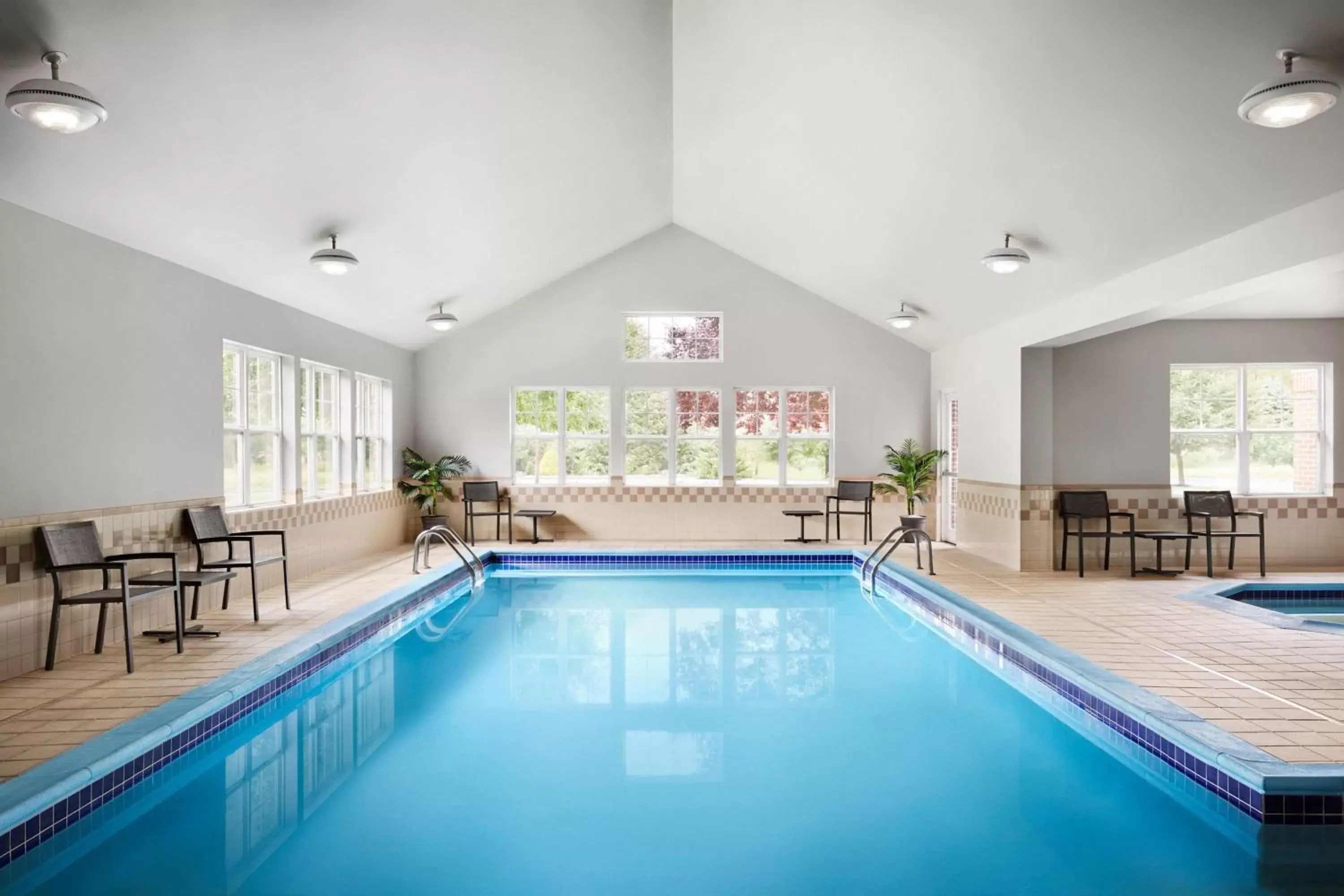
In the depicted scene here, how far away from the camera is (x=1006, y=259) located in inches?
235

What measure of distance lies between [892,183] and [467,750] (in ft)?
16.6

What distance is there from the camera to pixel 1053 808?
322cm

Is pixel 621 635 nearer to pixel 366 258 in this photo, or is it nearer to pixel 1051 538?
pixel 366 258

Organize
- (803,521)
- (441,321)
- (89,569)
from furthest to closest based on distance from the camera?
→ (803,521) → (441,321) → (89,569)

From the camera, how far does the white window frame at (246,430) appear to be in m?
6.73

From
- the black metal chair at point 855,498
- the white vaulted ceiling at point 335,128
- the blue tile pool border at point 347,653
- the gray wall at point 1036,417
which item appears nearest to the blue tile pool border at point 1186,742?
the blue tile pool border at point 347,653

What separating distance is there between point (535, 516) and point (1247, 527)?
7440 millimetres

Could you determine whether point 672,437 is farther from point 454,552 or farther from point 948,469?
point 948,469

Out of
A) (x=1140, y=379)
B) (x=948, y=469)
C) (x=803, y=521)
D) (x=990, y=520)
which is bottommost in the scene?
(x=803, y=521)

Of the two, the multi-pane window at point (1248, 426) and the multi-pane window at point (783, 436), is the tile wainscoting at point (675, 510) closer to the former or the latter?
the multi-pane window at point (783, 436)

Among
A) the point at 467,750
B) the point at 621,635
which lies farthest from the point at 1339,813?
the point at 621,635

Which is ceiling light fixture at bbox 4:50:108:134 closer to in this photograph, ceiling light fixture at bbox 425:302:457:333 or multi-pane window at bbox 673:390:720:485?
ceiling light fixture at bbox 425:302:457:333

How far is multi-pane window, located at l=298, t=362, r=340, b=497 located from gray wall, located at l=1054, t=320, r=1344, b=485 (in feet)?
23.5

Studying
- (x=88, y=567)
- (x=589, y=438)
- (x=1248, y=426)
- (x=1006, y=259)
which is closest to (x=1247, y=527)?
(x=1248, y=426)
